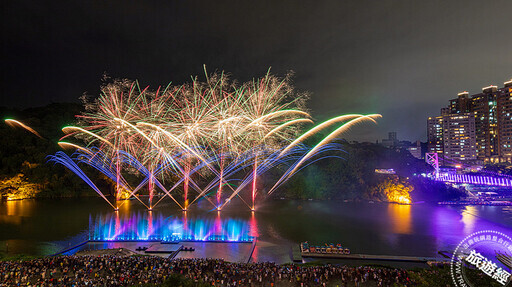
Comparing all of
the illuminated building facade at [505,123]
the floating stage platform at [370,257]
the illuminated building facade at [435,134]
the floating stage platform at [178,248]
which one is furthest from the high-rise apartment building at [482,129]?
the floating stage platform at [178,248]

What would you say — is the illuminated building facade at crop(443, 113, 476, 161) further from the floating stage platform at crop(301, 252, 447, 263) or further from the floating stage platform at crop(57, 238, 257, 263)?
the floating stage platform at crop(57, 238, 257, 263)

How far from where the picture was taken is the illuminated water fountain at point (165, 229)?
21.0m

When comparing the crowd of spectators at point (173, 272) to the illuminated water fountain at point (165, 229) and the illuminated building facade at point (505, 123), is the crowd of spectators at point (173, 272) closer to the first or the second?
the illuminated water fountain at point (165, 229)

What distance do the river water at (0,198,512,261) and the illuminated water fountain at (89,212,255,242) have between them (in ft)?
2.95

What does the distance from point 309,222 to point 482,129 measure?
3841 inches

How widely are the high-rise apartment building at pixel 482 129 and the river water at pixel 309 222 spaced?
62.7 meters

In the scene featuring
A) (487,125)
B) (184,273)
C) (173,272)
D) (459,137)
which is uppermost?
(487,125)

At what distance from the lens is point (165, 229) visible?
2372cm

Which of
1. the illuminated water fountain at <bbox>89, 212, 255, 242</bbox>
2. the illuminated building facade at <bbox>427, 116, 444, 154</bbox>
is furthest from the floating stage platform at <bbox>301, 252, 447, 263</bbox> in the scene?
the illuminated building facade at <bbox>427, 116, 444, 154</bbox>

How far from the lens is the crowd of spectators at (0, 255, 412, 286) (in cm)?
1273

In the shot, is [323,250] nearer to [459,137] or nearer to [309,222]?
[309,222]

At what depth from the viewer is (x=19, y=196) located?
39000 millimetres

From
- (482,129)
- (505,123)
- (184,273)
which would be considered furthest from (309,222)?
(482,129)

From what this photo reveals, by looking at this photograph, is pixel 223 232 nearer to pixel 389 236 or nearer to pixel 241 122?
pixel 241 122
